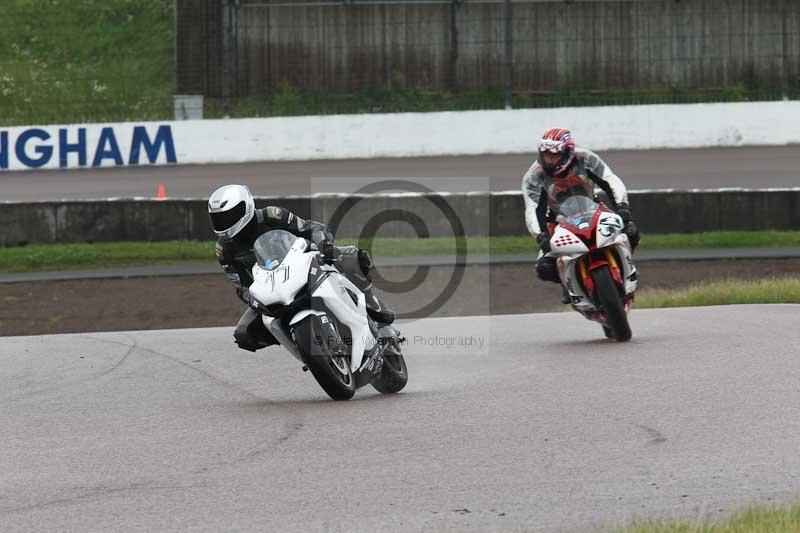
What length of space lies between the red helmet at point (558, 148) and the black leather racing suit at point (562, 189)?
7 cm

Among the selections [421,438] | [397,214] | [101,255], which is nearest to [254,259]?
[421,438]

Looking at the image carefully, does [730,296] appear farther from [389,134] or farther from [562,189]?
[389,134]

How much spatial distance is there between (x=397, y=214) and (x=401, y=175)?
269 inches

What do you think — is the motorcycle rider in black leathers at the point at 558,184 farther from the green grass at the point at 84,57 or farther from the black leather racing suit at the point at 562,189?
the green grass at the point at 84,57

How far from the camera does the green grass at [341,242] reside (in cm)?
2048

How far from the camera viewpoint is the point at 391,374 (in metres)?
8.66

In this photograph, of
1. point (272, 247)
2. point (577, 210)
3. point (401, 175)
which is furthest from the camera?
point (401, 175)

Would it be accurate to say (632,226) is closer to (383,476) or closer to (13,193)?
(383,476)

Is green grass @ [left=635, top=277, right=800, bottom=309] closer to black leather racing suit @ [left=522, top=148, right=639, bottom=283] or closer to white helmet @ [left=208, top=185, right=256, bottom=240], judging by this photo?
black leather racing suit @ [left=522, top=148, right=639, bottom=283]

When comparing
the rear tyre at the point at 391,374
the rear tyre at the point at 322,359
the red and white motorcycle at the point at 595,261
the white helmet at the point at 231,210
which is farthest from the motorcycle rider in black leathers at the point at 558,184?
the white helmet at the point at 231,210

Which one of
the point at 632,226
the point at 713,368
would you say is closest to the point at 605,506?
the point at 713,368

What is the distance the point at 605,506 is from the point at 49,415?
4205 mm

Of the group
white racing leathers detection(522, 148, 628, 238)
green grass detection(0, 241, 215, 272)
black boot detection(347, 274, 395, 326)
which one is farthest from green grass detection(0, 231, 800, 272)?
black boot detection(347, 274, 395, 326)

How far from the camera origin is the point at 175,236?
2134 cm
